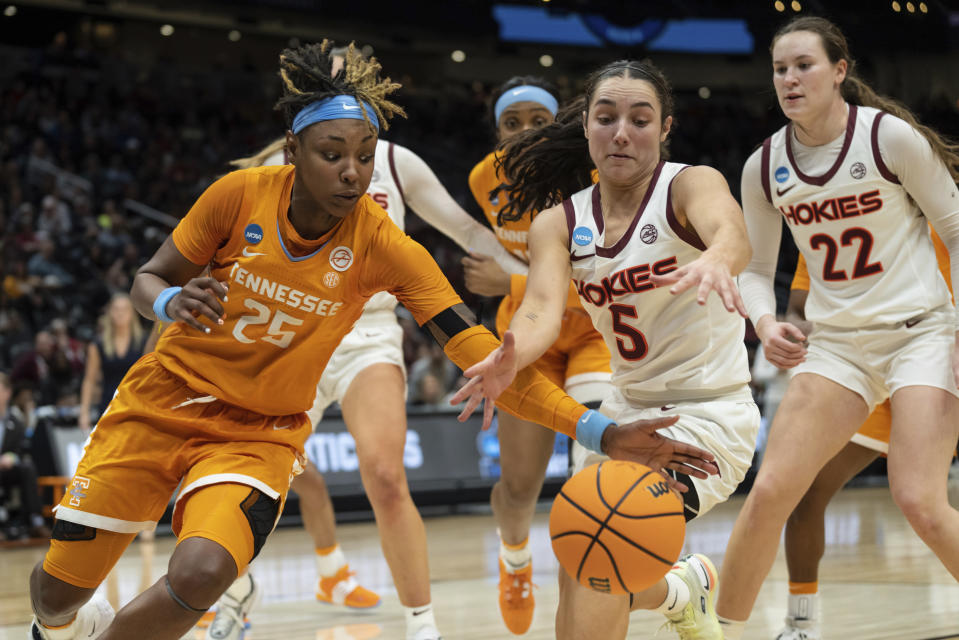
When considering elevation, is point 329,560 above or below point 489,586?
above

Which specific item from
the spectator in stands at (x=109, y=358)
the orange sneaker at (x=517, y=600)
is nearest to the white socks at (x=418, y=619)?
the orange sneaker at (x=517, y=600)

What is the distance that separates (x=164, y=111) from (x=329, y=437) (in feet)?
47.2

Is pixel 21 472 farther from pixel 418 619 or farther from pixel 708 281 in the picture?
pixel 708 281

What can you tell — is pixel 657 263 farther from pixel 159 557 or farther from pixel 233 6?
pixel 233 6

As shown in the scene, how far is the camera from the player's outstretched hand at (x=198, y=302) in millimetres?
3039

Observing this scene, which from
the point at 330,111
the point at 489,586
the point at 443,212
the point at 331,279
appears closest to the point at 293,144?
the point at 330,111

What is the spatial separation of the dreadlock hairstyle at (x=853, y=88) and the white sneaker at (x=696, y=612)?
5.98 feet

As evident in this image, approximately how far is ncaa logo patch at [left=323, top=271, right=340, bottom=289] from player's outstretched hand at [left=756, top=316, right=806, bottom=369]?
1455 mm

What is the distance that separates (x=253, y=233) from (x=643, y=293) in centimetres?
128

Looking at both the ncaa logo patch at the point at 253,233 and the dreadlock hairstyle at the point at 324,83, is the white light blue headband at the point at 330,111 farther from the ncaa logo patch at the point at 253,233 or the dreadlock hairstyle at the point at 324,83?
the ncaa logo patch at the point at 253,233

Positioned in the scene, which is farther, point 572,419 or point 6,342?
point 6,342

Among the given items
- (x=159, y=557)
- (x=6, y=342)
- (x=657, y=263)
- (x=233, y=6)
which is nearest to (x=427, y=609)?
(x=657, y=263)

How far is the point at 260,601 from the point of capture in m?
6.28

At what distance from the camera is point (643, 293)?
11.7 ft
